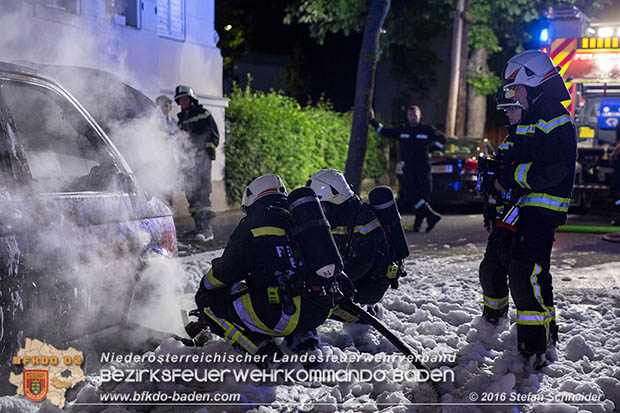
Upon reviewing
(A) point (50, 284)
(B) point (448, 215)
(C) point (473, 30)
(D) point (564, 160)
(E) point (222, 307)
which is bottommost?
(B) point (448, 215)

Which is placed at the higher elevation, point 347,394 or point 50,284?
point 50,284

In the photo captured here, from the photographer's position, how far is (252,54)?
3136 cm

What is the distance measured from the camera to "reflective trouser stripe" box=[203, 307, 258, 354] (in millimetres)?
4375

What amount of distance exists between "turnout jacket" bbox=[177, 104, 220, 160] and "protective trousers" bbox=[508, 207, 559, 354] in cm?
598

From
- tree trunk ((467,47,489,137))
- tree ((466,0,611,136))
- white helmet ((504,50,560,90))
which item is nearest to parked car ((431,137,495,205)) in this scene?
tree ((466,0,611,136))

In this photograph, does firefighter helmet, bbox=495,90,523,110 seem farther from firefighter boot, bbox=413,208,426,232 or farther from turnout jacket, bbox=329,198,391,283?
firefighter boot, bbox=413,208,426,232

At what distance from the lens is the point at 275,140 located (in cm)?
1486

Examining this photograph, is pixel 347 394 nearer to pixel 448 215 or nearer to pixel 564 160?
pixel 564 160

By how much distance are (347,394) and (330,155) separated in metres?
13.1

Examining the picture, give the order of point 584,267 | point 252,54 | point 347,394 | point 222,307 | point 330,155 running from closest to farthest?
1. point 347,394
2. point 222,307
3. point 584,267
4. point 330,155
5. point 252,54

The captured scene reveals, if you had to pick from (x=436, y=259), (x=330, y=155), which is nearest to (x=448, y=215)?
(x=330, y=155)

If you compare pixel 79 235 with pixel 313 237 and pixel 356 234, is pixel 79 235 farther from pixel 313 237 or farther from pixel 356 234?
pixel 356 234

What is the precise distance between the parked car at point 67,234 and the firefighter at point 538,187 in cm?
219

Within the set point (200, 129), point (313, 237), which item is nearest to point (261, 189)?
point (313, 237)
